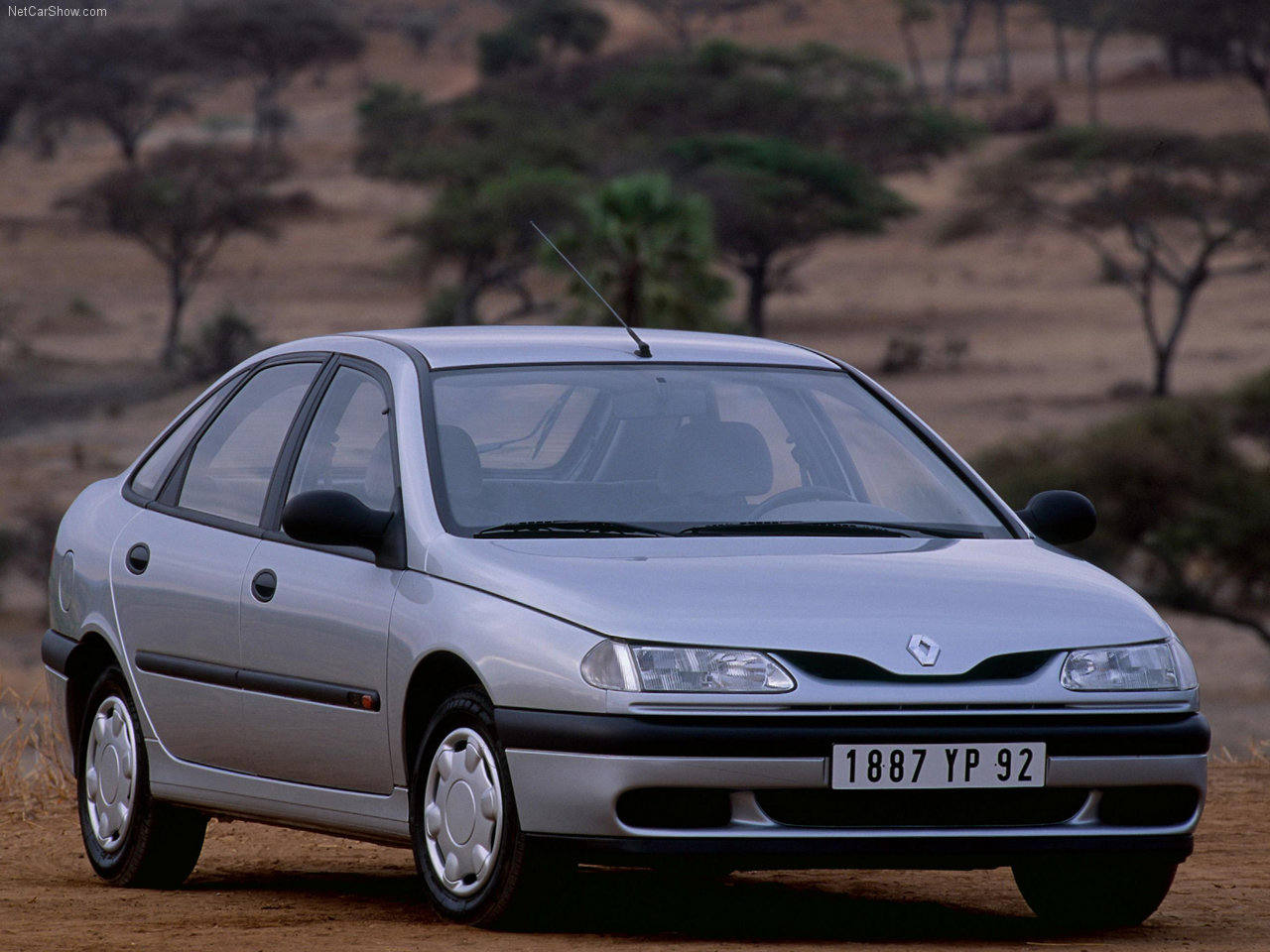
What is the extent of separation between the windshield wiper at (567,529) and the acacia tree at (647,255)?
104ft

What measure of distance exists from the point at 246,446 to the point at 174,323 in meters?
46.6

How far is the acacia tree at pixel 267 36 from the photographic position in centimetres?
6494

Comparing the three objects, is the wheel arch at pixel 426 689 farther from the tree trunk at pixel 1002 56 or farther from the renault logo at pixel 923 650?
the tree trunk at pixel 1002 56

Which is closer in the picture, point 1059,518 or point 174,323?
point 1059,518

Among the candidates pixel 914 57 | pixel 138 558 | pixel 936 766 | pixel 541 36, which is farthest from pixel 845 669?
pixel 914 57

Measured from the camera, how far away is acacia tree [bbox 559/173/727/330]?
37906 millimetres

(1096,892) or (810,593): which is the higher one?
(810,593)

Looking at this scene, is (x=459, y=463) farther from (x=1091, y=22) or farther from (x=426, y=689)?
(x=1091, y=22)

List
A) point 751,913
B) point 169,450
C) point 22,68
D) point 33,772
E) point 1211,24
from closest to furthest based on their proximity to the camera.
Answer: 1. point 751,913
2. point 169,450
3. point 33,772
4. point 1211,24
5. point 22,68

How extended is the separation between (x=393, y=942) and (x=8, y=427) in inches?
1680

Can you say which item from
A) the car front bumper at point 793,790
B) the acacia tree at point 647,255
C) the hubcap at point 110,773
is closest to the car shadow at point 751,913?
the car front bumper at point 793,790

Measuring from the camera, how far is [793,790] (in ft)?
16.1

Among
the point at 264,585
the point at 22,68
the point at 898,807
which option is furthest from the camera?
the point at 22,68

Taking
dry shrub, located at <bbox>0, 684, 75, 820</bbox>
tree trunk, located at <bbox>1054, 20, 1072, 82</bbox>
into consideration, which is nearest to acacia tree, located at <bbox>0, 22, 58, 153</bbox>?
tree trunk, located at <bbox>1054, 20, 1072, 82</bbox>
